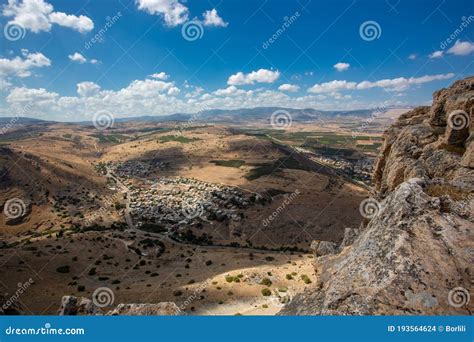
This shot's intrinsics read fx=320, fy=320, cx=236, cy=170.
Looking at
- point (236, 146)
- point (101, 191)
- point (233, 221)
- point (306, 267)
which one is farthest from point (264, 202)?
point (236, 146)

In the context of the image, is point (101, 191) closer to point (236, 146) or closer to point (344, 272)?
point (236, 146)

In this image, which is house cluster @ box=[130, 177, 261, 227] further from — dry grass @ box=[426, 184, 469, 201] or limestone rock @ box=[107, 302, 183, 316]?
dry grass @ box=[426, 184, 469, 201]

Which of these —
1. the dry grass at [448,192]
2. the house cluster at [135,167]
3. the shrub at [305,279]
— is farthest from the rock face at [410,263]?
the house cluster at [135,167]

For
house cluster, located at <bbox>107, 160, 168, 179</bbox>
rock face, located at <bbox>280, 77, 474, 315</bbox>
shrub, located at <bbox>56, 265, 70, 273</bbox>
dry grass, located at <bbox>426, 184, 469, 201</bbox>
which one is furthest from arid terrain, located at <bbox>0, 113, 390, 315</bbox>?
dry grass, located at <bbox>426, 184, 469, 201</bbox>

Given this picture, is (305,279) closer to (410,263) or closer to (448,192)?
(448,192)

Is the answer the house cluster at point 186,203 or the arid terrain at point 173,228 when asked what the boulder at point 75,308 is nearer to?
the arid terrain at point 173,228
